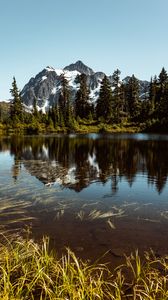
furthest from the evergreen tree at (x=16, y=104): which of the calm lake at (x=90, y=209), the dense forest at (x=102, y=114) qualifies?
the calm lake at (x=90, y=209)

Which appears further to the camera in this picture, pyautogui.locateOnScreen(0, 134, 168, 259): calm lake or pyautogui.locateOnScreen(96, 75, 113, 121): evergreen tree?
pyautogui.locateOnScreen(96, 75, 113, 121): evergreen tree

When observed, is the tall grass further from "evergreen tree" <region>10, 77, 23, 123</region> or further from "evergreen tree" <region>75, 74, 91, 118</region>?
"evergreen tree" <region>75, 74, 91, 118</region>

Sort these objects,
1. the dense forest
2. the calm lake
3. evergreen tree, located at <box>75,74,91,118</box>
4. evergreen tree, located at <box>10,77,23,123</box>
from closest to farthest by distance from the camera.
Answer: the calm lake < the dense forest < evergreen tree, located at <box>10,77,23,123</box> < evergreen tree, located at <box>75,74,91,118</box>

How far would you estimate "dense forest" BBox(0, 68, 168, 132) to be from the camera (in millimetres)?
95250

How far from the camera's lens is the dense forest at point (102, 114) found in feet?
313

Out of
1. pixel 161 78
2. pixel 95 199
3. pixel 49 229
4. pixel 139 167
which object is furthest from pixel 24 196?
pixel 161 78

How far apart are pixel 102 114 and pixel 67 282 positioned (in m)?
110

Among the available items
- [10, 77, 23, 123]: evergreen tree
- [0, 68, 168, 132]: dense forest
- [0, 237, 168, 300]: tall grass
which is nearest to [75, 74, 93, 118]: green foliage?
[0, 68, 168, 132]: dense forest

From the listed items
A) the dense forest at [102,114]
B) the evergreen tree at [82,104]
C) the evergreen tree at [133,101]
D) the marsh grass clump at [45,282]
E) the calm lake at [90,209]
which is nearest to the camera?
the marsh grass clump at [45,282]

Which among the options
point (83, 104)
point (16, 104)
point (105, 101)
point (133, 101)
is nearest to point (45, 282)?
point (16, 104)

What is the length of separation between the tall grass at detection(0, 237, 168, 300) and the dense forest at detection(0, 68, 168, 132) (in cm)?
8812

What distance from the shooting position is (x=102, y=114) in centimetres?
11338

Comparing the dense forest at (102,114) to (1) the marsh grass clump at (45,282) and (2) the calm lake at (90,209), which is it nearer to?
(2) the calm lake at (90,209)

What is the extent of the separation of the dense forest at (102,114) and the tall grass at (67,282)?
289 feet
